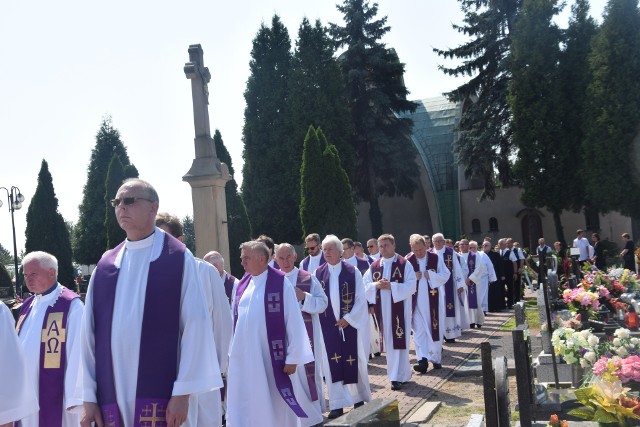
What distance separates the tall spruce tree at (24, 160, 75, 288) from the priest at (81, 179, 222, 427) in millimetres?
36824

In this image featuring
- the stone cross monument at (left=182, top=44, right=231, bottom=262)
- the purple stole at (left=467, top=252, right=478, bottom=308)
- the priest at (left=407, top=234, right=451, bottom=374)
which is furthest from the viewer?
the purple stole at (left=467, top=252, right=478, bottom=308)

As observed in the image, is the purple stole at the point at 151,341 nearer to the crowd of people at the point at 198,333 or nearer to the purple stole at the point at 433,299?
the crowd of people at the point at 198,333

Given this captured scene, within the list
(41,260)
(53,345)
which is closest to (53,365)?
(53,345)

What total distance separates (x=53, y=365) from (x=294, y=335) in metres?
1.94

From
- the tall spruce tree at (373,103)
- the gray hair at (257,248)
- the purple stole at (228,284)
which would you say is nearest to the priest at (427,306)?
the purple stole at (228,284)

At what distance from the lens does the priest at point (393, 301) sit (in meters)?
10.3

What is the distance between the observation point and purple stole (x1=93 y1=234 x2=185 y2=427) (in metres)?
4.20

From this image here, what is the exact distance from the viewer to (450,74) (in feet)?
127

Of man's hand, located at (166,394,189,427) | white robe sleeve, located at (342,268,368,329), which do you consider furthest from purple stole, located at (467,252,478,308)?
man's hand, located at (166,394,189,427)

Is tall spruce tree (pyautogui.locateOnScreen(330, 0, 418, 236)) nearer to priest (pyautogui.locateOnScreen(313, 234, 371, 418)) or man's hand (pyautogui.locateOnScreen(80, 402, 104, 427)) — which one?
priest (pyautogui.locateOnScreen(313, 234, 371, 418))

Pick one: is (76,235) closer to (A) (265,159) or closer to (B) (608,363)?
(A) (265,159)

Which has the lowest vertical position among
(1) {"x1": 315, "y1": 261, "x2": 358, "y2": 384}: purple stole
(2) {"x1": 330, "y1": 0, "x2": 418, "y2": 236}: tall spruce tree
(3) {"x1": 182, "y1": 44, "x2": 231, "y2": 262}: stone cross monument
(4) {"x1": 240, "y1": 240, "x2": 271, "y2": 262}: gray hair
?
(1) {"x1": 315, "y1": 261, "x2": 358, "y2": 384}: purple stole

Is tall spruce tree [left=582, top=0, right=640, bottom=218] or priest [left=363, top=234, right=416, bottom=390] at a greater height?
tall spruce tree [left=582, top=0, right=640, bottom=218]

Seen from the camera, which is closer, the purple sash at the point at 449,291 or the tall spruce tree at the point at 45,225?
the purple sash at the point at 449,291
